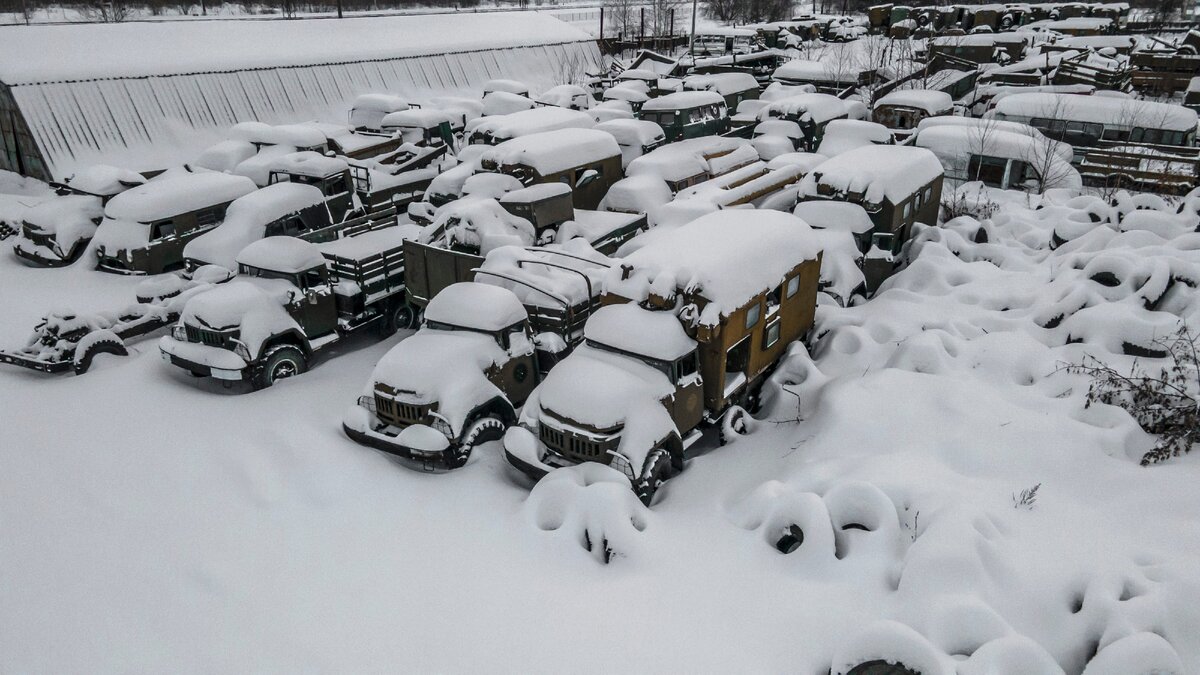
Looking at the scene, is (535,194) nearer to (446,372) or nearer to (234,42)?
(446,372)

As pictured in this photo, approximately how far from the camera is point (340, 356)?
A: 12.8m

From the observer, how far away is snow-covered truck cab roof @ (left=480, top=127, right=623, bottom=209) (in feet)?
52.2

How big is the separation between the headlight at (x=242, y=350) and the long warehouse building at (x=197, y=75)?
630 inches

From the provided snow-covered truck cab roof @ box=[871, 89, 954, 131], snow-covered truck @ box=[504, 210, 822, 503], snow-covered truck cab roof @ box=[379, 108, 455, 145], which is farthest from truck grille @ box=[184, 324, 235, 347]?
snow-covered truck cab roof @ box=[871, 89, 954, 131]

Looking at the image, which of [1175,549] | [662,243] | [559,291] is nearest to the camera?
[1175,549]

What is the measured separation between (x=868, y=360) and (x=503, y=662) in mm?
7407

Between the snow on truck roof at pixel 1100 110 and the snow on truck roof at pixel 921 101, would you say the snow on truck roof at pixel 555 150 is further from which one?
the snow on truck roof at pixel 1100 110

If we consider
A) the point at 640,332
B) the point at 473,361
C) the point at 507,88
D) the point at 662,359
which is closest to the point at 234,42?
the point at 507,88

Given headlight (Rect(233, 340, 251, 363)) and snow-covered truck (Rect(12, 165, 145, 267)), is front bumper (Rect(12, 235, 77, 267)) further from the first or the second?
headlight (Rect(233, 340, 251, 363))

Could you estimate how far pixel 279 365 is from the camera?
11.6 m

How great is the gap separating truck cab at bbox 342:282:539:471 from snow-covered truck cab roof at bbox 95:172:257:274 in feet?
28.7

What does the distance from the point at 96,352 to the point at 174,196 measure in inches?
207

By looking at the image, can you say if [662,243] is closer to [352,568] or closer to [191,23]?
[352,568]

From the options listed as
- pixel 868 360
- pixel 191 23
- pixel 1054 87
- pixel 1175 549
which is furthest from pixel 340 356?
pixel 1054 87
